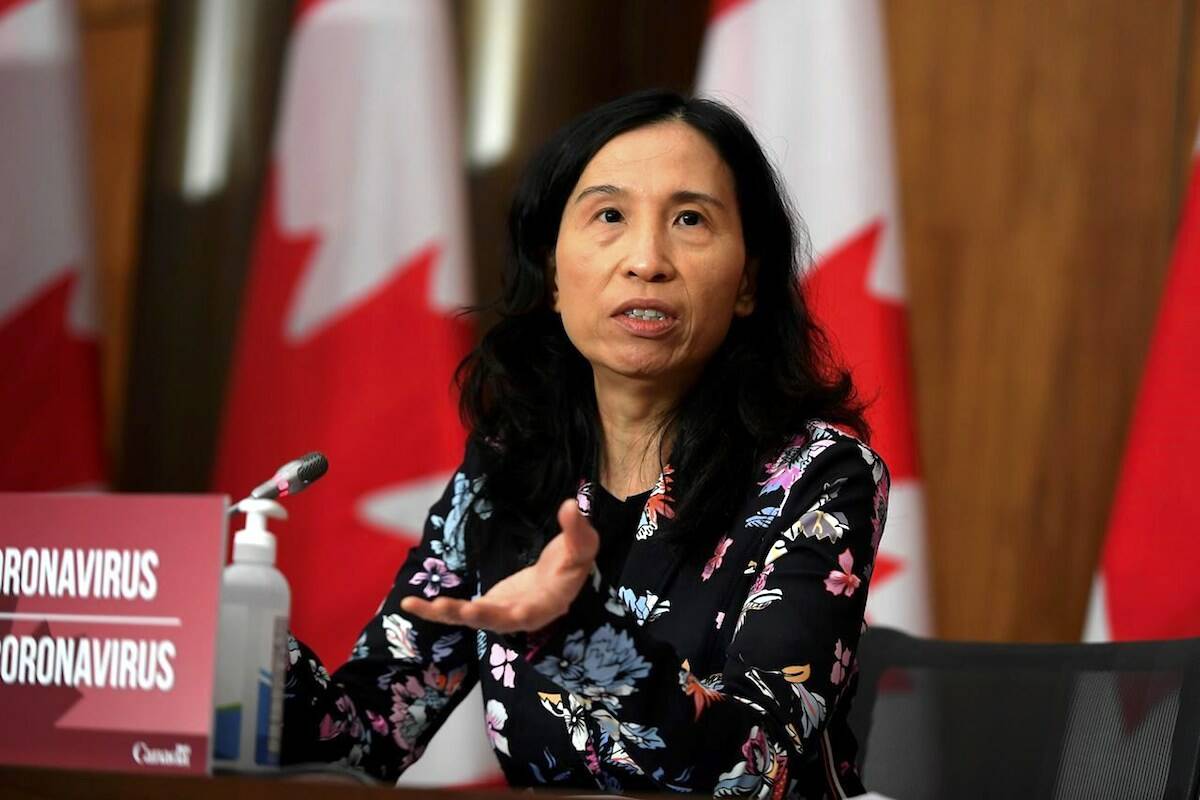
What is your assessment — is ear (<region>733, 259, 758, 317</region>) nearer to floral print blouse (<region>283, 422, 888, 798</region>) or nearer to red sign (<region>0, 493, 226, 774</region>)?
floral print blouse (<region>283, 422, 888, 798</region>)

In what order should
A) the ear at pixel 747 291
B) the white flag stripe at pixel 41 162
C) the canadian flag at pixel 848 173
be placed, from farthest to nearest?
the white flag stripe at pixel 41 162 < the canadian flag at pixel 848 173 < the ear at pixel 747 291

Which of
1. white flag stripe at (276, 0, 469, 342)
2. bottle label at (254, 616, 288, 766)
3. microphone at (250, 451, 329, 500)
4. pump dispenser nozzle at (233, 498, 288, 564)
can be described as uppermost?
white flag stripe at (276, 0, 469, 342)

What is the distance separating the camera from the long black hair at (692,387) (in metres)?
1.55

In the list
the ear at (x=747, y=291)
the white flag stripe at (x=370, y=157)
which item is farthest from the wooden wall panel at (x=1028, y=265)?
the ear at (x=747, y=291)

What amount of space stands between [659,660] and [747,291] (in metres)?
0.75

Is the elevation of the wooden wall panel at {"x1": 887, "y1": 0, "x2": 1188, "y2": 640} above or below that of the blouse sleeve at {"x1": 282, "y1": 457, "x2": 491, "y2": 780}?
above

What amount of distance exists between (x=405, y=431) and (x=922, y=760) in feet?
4.88

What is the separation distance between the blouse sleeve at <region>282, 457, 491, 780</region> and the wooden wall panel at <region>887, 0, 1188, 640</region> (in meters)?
1.54

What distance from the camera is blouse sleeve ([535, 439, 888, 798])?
100 cm

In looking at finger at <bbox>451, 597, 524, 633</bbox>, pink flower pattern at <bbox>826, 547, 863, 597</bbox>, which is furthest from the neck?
finger at <bbox>451, 597, 524, 633</bbox>

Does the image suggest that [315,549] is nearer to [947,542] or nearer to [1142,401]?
[947,542]

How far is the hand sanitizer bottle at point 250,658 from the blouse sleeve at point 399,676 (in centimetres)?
37

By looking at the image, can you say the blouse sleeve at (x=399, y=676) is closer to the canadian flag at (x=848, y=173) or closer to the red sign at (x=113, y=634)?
the red sign at (x=113, y=634)

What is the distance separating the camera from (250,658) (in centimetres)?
96
